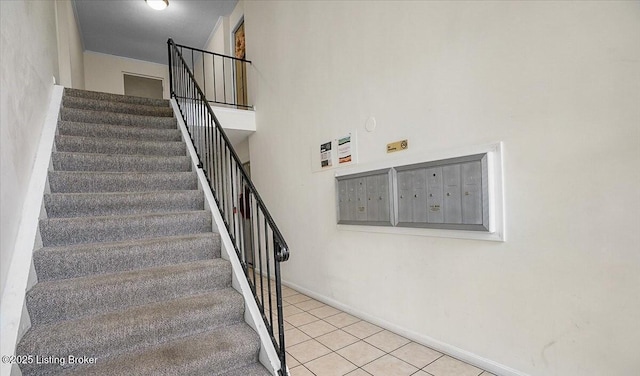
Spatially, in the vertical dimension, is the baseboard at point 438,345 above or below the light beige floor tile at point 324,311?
above

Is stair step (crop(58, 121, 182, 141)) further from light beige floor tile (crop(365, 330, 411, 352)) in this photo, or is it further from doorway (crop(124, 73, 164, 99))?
doorway (crop(124, 73, 164, 99))

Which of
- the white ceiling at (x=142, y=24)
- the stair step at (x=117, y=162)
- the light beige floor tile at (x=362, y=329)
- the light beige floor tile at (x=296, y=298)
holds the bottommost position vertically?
the light beige floor tile at (x=296, y=298)

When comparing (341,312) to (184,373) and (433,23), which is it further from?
(433,23)

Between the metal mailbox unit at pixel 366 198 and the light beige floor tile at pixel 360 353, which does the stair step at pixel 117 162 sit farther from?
the light beige floor tile at pixel 360 353

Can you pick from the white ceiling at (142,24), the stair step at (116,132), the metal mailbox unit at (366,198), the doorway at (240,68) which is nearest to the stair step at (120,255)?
the metal mailbox unit at (366,198)

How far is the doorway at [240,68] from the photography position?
17.3ft

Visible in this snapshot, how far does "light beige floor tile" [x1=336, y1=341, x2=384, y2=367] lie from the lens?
2.07m

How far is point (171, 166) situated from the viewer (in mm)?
2949

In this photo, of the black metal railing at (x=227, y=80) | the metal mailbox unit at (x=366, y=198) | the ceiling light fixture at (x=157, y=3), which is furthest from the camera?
the black metal railing at (x=227, y=80)

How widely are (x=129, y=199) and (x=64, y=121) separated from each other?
1.28 meters

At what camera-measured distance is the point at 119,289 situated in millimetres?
1784

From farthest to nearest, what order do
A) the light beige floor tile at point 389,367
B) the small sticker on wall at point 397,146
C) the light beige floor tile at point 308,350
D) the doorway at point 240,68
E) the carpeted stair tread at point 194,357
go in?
the doorway at point 240,68 < the small sticker on wall at point 397,146 < the light beige floor tile at point 308,350 < the light beige floor tile at point 389,367 < the carpeted stair tread at point 194,357

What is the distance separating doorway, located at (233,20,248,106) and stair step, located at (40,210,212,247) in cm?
334

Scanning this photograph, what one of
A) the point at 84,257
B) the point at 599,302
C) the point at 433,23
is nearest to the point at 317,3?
the point at 433,23
